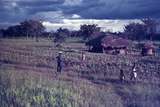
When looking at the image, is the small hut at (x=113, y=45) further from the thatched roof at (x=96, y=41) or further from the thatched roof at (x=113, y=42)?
the thatched roof at (x=96, y=41)

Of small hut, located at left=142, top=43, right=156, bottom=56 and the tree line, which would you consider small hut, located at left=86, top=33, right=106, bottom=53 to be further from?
small hut, located at left=142, top=43, right=156, bottom=56

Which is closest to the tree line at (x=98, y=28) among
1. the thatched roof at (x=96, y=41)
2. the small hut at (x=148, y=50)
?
the thatched roof at (x=96, y=41)

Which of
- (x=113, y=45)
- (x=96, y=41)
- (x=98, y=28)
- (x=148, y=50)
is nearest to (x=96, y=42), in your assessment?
(x=96, y=41)

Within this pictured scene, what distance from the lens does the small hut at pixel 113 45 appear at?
119 ft

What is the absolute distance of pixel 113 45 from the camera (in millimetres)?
37750

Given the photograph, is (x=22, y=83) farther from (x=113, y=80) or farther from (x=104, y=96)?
(x=113, y=80)

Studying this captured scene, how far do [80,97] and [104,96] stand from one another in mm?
1087

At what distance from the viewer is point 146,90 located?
11.4 meters

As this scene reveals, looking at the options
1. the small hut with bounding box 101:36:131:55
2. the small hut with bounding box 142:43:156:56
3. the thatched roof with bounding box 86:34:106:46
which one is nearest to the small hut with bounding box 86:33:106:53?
the thatched roof with bounding box 86:34:106:46

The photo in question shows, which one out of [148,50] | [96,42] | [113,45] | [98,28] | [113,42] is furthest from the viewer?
[96,42]

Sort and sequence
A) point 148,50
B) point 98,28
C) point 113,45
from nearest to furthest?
point 98,28 → point 148,50 → point 113,45

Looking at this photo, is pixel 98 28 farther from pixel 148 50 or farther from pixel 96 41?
pixel 96 41

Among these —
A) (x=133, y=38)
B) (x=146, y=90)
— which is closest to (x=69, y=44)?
(x=133, y=38)

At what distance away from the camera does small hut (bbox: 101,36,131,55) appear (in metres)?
36.3
